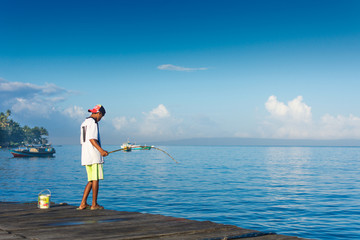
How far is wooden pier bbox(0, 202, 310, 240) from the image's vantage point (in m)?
5.54

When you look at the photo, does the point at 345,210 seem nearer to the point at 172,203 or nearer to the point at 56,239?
the point at 172,203

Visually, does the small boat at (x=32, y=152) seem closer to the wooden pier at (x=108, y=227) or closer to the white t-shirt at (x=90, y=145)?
the white t-shirt at (x=90, y=145)

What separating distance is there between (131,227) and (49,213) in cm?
259

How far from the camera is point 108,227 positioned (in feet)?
20.5

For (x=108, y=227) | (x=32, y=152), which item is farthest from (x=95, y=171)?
(x=32, y=152)

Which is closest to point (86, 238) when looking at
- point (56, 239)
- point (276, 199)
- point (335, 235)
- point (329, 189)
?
point (56, 239)

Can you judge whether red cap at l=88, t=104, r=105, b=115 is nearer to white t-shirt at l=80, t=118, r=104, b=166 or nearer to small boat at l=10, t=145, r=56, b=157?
white t-shirt at l=80, t=118, r=104, b=166

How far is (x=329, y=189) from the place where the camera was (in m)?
32.9

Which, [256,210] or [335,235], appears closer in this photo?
[335,235]

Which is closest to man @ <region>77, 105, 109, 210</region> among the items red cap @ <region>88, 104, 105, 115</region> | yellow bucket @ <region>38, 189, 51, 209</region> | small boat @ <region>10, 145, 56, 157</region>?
red cap @ <region>88, 104, 105, 115</region>

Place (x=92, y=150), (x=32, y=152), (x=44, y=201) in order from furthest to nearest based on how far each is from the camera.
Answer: (x=32, y=152), (x=44, y=201), (x=92, y=150)

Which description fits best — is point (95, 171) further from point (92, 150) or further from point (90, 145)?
point (90, 145)

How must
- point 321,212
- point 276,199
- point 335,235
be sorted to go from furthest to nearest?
point 276,199, point 321,212, point 335,235

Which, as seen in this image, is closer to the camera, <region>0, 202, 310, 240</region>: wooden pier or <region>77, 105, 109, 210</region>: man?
<region>0, 202, 310, 240</region>: wooden pier
